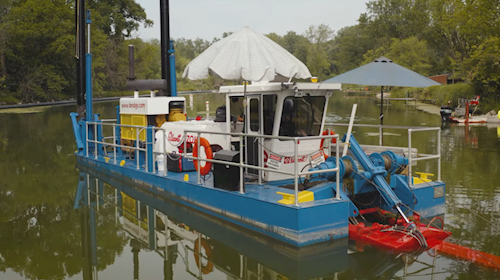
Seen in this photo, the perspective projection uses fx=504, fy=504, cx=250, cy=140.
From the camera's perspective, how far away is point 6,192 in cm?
1217

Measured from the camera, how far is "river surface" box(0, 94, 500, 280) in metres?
7.10

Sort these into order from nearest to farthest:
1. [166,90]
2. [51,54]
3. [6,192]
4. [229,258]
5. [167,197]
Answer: [229,258], [167,197], [6,192], [166,90], [51,54]

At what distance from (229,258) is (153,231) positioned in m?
2.12

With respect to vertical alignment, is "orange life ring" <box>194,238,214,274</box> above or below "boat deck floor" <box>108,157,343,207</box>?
below

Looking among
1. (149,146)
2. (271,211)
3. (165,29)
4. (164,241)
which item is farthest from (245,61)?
(165,29)

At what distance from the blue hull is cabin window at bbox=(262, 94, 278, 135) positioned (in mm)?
1038

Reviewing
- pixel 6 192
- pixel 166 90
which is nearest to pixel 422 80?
pixel 166 90

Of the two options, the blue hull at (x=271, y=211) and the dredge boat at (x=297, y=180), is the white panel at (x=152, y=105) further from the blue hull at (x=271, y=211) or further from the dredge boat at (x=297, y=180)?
the blue hull at (x=271, y=211)

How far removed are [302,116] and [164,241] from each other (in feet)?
10.6

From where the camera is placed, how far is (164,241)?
864 cm

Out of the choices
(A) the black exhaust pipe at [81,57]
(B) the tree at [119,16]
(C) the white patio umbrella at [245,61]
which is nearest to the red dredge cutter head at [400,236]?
(C) the white patio umbrella at [245,61]

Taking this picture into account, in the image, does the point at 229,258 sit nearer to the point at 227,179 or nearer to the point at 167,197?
the point at 227,179

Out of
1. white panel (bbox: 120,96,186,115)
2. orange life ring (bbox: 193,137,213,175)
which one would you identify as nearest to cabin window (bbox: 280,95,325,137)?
orange life ring (bbox: 193,137,213,175)

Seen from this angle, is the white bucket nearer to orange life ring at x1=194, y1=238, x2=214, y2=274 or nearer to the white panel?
the white panel
